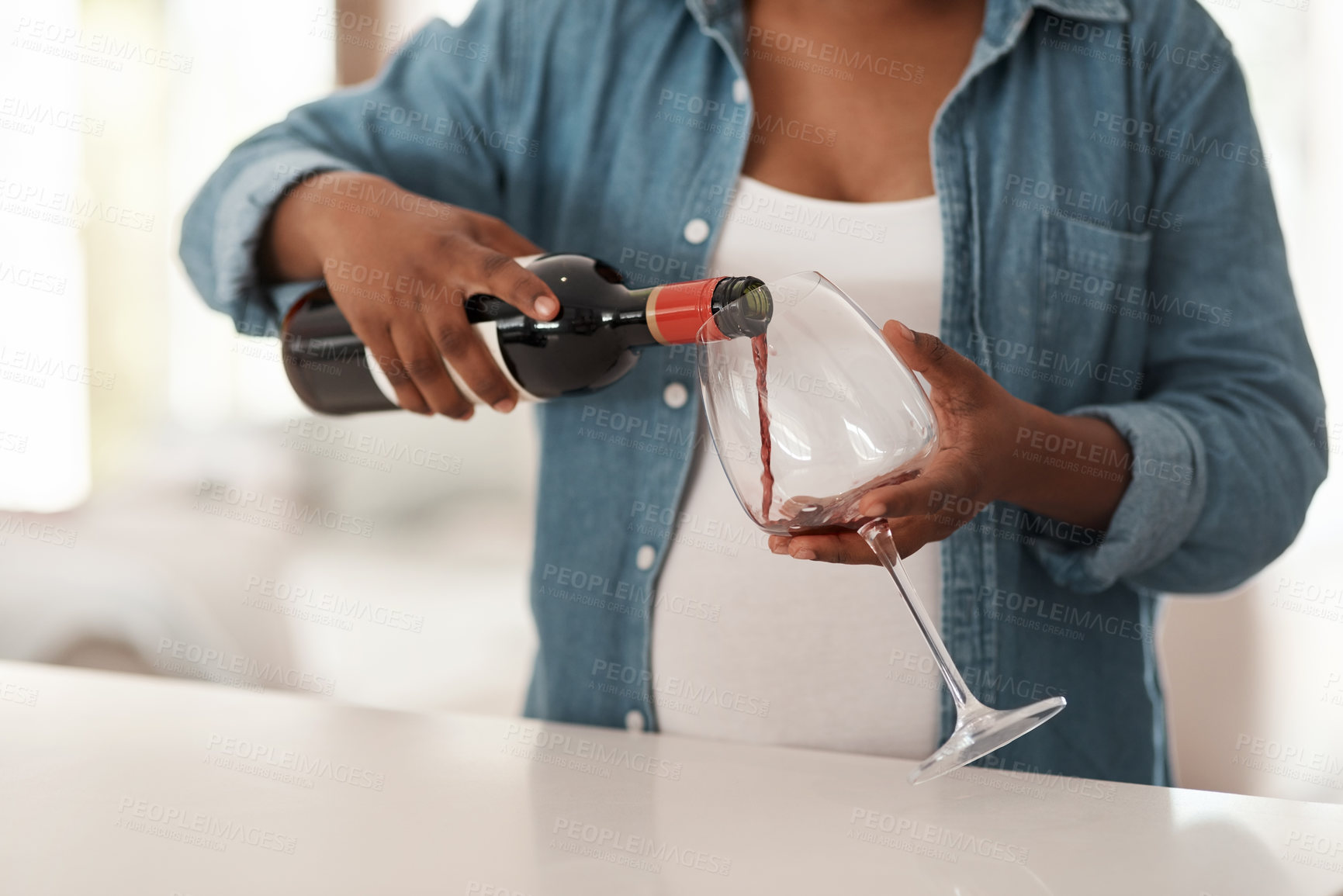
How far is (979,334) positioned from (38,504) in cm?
232

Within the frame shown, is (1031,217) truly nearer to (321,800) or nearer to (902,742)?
(902,742)

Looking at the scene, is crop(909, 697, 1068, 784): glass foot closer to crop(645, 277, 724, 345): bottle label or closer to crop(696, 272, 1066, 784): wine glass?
crop(696, 272, 1066, 784): wine glass

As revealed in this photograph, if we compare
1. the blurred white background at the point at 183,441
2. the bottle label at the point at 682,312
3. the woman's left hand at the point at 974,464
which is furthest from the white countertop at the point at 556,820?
the blurred white background at the point at 183,441

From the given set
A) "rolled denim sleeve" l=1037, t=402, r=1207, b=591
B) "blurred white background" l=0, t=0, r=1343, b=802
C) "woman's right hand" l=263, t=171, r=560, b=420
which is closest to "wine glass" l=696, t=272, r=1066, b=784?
"woman's right hand" l=263, t=171, r=560, b=420

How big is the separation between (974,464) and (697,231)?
0.32m

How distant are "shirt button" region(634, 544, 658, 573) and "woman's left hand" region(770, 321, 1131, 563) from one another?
25cm

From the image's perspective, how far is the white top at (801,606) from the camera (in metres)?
0.74

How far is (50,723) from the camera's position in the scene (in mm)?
659

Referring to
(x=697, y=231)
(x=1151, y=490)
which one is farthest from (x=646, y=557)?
(x=1151, y=490)

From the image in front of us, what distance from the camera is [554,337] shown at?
0.64 metres

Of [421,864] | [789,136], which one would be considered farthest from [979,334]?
[421,864]

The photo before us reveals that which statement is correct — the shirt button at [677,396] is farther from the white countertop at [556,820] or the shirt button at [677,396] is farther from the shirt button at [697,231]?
the white countertop at [556,820]

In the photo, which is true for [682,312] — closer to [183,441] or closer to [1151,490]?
[1151,490]

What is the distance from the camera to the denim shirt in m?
0.75
